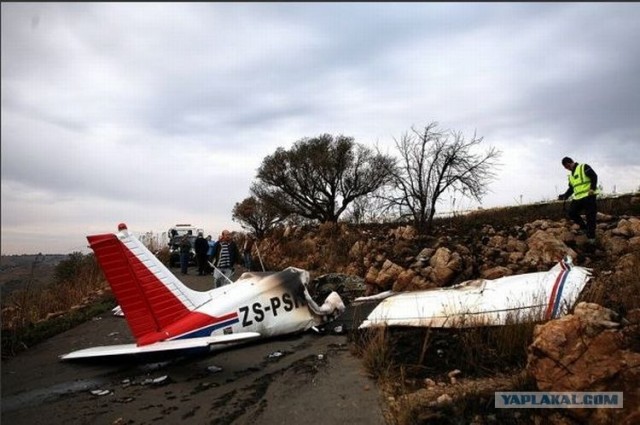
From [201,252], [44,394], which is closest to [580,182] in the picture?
[44,394]

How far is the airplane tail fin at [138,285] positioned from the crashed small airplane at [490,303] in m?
3.16

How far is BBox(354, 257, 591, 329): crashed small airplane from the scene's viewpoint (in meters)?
6.28

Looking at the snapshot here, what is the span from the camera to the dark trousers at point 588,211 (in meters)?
9.24

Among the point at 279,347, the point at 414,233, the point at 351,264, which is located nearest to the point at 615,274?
the point at 279,347

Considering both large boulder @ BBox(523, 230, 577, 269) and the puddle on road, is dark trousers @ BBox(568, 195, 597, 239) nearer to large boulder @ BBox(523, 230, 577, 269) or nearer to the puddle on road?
large boulder @ BBox(523, 230, 577, 269)

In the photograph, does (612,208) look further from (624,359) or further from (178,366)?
(178,366)

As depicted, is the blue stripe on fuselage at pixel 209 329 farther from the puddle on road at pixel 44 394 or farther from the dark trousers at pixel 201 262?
the dark trousers at pixel 201 262

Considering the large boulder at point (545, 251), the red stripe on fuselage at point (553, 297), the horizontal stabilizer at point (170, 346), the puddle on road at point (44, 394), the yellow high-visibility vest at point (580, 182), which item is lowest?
the puddle on road at point (44, 394)

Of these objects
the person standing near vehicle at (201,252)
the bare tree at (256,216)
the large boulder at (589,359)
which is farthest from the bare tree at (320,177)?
the large boulder at (589,359)

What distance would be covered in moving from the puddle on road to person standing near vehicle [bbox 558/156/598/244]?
9.66m

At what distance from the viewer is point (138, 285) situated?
644cm

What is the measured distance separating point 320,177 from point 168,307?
19.2 m

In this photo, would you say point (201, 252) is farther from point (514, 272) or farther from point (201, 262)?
point (514, 272)

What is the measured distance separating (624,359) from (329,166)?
21.6m
